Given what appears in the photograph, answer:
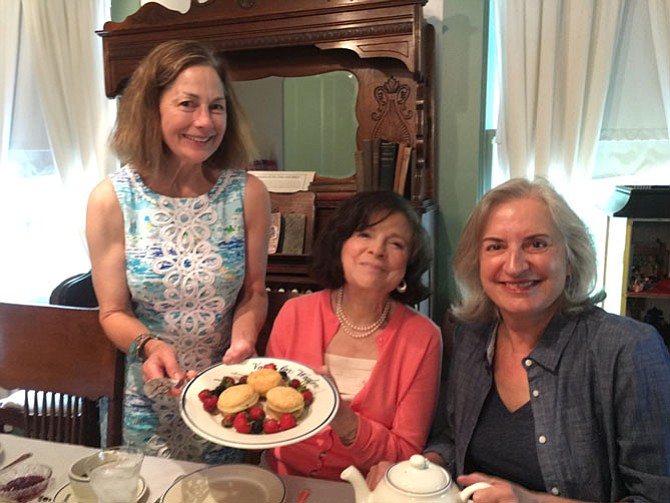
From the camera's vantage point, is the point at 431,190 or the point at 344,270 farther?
the point at 431,190

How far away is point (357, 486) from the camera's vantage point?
0.84m

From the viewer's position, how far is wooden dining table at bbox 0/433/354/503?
1027 mm

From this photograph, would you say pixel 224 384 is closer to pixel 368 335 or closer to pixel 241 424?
pixel 241 424

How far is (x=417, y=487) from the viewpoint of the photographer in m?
0.78

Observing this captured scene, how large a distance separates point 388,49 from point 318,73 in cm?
48

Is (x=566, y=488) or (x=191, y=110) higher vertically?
(x=191, y=110)

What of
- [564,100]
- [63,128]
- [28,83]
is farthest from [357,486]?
[28,83]

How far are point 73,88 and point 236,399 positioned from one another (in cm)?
287

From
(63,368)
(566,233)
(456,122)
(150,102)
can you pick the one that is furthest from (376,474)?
(456,122)

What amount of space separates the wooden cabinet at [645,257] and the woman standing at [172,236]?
160cm

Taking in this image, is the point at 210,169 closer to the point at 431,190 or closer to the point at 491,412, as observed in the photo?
the point at 491,412

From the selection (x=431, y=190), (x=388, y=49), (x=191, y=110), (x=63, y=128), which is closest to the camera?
(x=191, y=110)

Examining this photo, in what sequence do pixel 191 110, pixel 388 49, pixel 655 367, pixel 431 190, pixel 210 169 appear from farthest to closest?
1. pixel 431 190
2. pixel 388 49
3. pixel 210 169
4. pixel 191 110
5. pixel 655 367

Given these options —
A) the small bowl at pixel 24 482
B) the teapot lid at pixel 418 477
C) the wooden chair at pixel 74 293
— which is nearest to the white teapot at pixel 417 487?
the teapot lid at pixel 418 477
